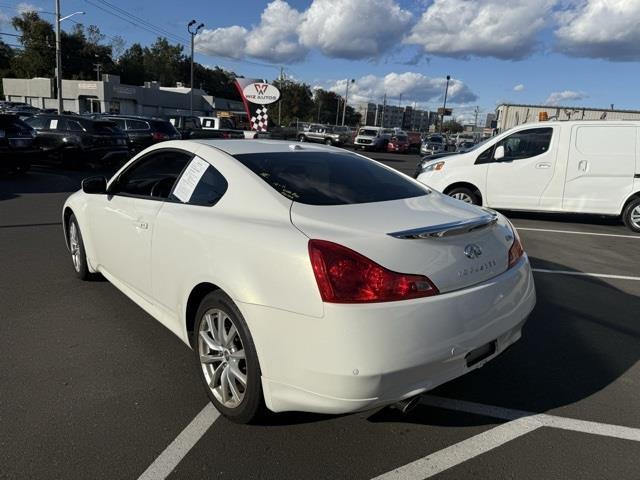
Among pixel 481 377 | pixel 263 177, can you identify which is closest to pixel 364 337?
pixel 263 177

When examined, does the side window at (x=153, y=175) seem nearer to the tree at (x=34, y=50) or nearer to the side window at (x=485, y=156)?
the side window at (x=485, y=156)

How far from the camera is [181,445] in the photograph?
2598mm

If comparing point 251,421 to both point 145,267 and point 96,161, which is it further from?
point 96,161

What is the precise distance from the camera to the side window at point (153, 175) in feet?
12.3

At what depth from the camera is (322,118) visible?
380ft

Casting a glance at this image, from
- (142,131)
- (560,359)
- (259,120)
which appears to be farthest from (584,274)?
(142,131)

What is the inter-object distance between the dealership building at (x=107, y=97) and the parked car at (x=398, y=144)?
78.5 ft

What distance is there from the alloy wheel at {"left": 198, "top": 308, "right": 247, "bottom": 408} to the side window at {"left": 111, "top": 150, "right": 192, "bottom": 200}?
3.79 ft

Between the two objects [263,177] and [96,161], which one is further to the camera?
[96,161]

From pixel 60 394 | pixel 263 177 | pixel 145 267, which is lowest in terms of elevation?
pixel 60 394

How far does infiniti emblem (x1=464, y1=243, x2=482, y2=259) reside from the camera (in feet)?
8.43

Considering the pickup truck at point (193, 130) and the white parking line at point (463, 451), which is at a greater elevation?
the pickup truck at point (193, 130)

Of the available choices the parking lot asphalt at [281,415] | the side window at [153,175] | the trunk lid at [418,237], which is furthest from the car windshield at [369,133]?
the trunk lid at [418,237]

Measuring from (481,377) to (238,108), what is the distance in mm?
92020
